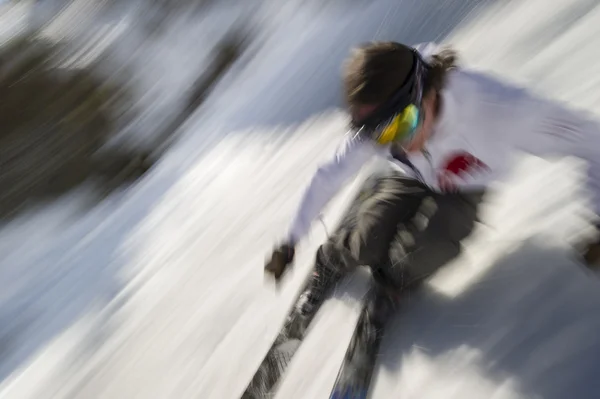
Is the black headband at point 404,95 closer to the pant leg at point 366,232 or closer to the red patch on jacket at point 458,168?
the red patch on jacket at point 458,168

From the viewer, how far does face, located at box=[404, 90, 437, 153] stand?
45.1 inches

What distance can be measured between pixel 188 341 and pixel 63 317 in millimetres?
945

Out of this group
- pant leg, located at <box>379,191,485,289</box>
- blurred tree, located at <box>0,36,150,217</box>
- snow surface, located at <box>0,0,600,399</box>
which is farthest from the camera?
blurred tree, located at <box>0,36,150,217</box>

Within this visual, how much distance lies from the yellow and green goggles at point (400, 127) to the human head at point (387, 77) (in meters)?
0.01

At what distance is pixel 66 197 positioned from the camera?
413 centimetres

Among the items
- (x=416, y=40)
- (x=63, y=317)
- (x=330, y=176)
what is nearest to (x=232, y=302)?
(x=330, y=176)

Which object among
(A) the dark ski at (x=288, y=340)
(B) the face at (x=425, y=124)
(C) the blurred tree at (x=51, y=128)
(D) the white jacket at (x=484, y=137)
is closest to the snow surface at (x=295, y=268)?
(A) the dark ski at (x=288, y=340)

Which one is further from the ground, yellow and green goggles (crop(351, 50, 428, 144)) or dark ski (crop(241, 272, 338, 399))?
yellow and green goggles (crop(351, 50, 428, 144))

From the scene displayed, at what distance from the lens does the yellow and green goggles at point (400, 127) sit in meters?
1.12

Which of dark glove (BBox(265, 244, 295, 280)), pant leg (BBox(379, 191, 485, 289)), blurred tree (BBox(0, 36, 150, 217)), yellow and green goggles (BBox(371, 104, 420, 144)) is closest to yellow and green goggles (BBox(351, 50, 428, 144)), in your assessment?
yellow and green goggles (BBox(371, 104, 420, 144))

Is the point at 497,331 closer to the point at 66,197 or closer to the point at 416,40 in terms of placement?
the point at 416,40

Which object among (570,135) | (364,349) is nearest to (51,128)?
(364,349)

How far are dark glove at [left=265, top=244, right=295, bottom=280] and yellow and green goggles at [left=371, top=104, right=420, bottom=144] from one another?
0.43 m

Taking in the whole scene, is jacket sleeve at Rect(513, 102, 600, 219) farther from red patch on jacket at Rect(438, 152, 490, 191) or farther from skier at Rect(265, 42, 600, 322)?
red patch on jacket at Rect(438, 152, 490, 191)
